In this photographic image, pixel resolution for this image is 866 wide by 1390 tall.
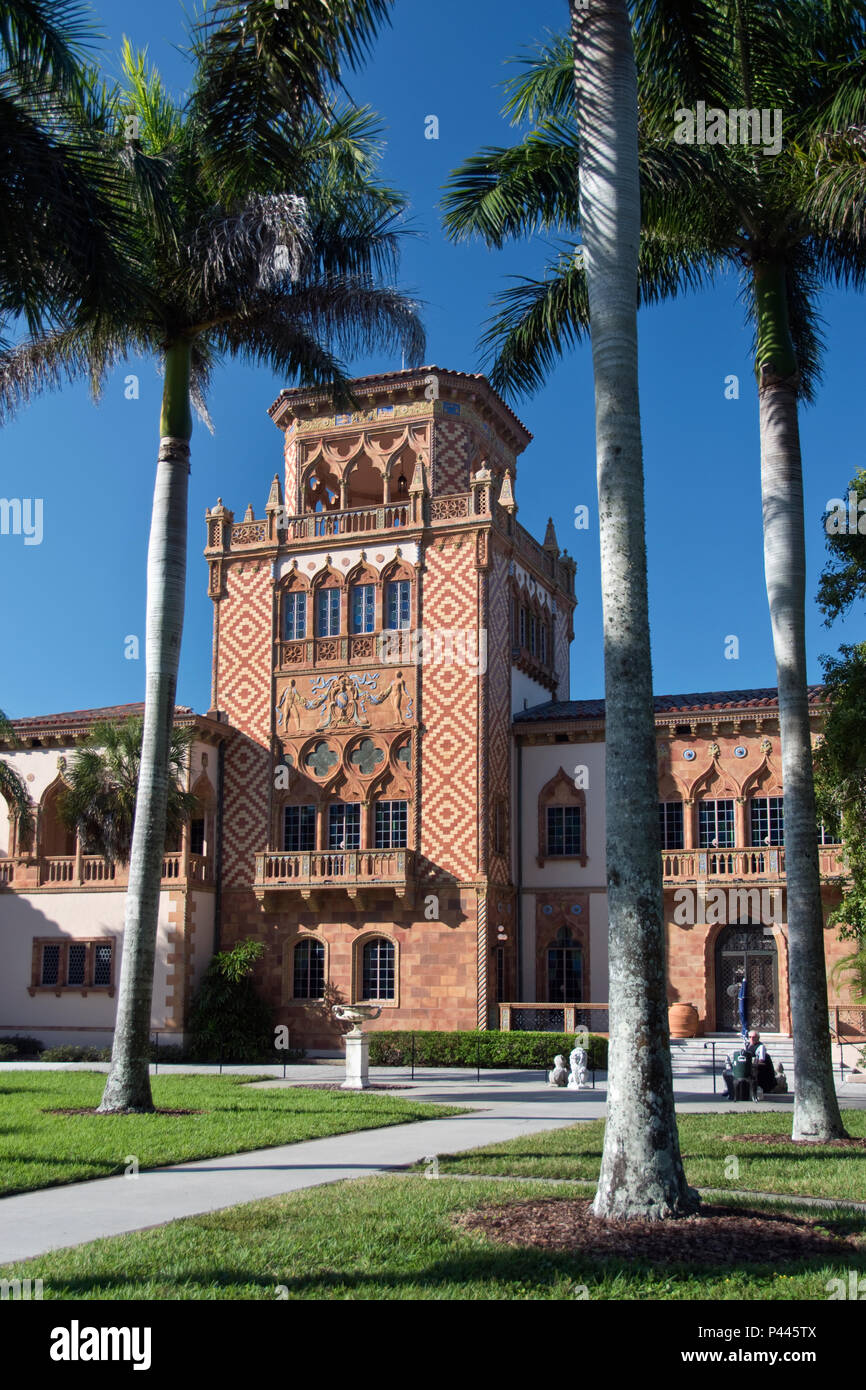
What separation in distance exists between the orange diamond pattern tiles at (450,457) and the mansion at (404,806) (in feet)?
0.22

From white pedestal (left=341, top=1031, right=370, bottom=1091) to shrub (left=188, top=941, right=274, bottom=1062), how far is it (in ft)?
29.8

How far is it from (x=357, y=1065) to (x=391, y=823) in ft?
38.6

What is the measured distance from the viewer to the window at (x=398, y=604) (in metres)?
36.7

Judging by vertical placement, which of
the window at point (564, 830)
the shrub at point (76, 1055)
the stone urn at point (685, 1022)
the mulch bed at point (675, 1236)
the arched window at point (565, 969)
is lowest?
the shrub at point (76, 1055)

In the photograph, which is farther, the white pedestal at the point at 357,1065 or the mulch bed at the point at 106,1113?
the white pedestal at the point at 357,1065

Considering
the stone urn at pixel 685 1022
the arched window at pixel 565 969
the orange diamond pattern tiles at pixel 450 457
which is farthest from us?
the orange diamond pattern tiles at pixel 450 457

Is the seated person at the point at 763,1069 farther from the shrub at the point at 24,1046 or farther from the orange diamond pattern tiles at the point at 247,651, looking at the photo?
the shrub at the point at 24,1046

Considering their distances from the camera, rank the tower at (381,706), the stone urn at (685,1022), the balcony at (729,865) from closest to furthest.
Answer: the stone urn at (685,1022) → the balcony at (729,865) → the tower at (381,706)

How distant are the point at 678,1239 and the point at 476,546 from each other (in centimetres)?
2808

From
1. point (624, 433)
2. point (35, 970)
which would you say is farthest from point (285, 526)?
point (624, 433)

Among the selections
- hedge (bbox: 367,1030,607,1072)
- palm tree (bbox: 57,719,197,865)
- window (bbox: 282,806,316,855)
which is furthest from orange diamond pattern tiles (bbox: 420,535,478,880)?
palm tree (bbox: 57,719,197,865)

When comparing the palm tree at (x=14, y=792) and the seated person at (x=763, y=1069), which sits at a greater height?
the palm tree at (x=14, y=792)

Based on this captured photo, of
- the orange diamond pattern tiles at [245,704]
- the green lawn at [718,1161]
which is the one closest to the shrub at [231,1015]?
the orange diamond pattern tiles at [245,704]
